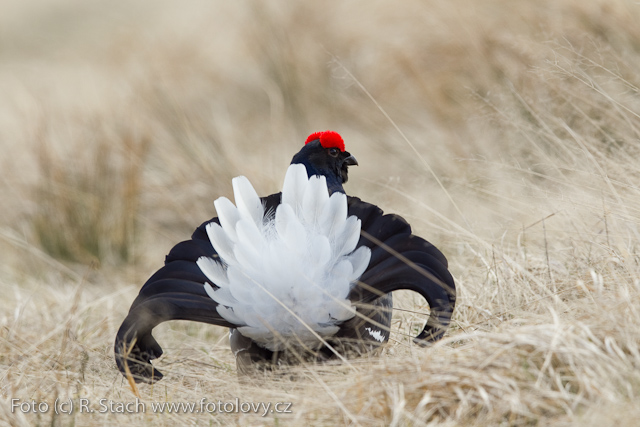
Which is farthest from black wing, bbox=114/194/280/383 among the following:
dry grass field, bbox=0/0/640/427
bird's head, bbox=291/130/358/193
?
bird's head, bbox=291/130/358/193

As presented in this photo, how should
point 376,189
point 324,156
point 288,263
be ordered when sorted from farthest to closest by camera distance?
point 376,189
point 324,156
point 288,263

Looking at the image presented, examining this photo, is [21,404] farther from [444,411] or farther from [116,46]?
[116,46]

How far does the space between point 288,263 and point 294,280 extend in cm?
5

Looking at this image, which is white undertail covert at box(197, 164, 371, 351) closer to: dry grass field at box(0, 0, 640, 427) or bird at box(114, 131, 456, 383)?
bird at box(114, 131, 456, 383)

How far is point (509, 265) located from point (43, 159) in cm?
341

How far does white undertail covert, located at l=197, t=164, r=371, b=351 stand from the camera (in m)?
2.02

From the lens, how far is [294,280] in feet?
6.63

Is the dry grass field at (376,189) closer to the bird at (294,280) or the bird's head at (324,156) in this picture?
the bird at (294,280)

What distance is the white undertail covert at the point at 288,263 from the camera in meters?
2.02

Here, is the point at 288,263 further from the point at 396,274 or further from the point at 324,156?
the point at 324,156

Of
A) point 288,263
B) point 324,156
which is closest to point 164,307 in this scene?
point 288,263

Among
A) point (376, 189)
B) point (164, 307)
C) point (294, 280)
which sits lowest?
point (164, 307)

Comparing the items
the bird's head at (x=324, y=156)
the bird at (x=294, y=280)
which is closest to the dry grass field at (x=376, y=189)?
the bird at (x=294, y=280)

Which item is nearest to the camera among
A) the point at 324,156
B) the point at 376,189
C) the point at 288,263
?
the point at 288,263
